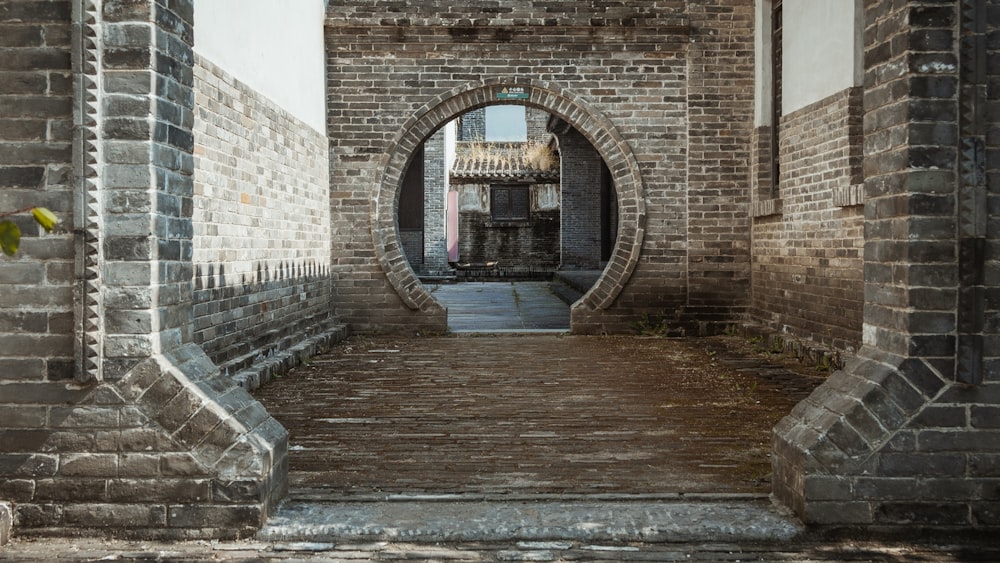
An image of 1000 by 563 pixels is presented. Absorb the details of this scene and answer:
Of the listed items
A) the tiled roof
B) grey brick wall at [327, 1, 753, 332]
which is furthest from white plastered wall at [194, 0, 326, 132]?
the tiled roof

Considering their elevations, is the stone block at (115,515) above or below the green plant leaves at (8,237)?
below

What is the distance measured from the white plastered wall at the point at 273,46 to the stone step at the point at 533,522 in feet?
12.8

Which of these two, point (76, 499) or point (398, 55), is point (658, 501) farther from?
point (398, 55)

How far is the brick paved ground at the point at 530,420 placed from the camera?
4.45m

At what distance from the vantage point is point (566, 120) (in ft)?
34.3

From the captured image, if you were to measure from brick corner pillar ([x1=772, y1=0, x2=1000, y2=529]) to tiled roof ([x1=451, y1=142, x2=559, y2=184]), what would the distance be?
81.7 feet

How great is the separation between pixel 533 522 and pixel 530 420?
2.14m

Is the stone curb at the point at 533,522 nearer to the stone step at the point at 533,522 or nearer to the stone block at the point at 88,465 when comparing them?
the stone step at the point at 533,522

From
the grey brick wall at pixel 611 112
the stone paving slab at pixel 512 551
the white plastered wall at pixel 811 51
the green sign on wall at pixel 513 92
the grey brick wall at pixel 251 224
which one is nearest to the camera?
the stone paving slab at pixel 512 551

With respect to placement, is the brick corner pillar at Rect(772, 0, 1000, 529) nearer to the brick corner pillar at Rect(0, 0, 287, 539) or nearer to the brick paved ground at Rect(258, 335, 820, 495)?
the brick paved ground at Rect(258, 335, 820, 495)

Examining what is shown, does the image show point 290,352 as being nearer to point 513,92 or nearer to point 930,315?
point 513,92

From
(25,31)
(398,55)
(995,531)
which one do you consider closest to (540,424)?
(995,531)

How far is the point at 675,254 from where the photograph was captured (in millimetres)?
10523

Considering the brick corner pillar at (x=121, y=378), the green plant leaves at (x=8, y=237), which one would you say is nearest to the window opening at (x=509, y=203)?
the brick corner pillar at (x=121, y=378)
